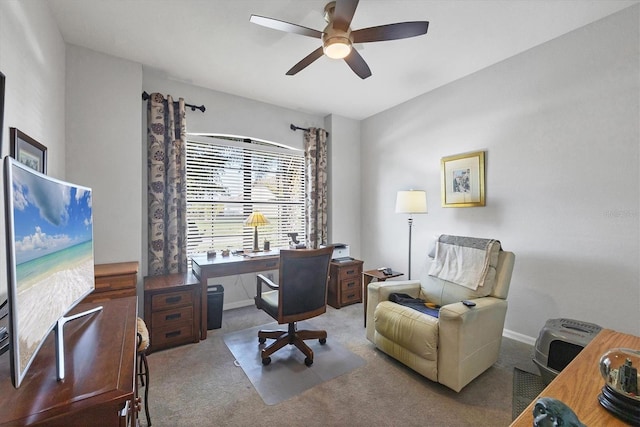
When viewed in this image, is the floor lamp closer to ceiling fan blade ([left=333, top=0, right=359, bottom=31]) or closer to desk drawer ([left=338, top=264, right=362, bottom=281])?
desk drawer ([left=338, top=264, right=362, bottom=281])

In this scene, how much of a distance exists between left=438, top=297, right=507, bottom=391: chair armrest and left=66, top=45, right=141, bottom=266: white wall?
→ 2.85 metres

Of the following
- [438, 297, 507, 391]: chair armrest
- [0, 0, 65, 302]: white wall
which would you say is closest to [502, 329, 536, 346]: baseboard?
[438, 297, 507, 391]: chair armrest

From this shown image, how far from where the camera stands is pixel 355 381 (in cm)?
201

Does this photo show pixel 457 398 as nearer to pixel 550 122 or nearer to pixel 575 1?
pixel 550 122

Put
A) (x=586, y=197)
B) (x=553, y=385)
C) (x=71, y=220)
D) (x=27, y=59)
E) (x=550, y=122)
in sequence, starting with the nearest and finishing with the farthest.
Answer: (x=553, y=385), (x=71, y=220), (x=27, y=59), (x=586, y=197), (x=550, y=122)

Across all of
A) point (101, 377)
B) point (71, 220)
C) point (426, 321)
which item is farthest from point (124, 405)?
point (426, 321)

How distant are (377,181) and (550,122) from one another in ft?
7.00

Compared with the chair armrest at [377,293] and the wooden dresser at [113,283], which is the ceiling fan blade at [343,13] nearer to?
the chair armrest at [377,293]

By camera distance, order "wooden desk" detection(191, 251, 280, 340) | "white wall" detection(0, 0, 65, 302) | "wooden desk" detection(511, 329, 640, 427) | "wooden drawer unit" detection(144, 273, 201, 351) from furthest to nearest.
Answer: "wooden desk" detection(191, 251, 280, 340) < "wooden drawer unit" detection(144, 273, 201, 351) < "white wall" detection(0, 0, 65, 302) < "wooden desk" detection(511, 329, 640, 427)

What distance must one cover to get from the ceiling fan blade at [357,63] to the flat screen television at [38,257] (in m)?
1.98

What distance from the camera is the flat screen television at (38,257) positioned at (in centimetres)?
65

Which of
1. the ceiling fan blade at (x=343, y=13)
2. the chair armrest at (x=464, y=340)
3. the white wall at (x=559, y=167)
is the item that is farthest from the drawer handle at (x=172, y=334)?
the white wall at (x=559, y=167)

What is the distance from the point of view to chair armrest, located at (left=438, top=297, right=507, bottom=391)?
181cm

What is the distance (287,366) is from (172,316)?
118 centimetres
